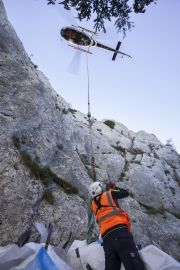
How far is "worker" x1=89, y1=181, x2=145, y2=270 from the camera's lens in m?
5.52

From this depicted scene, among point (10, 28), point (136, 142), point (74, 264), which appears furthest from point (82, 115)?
point (74, 264)

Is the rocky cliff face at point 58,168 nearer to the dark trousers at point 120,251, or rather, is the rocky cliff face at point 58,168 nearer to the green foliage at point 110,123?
the green foliage at point 110,123

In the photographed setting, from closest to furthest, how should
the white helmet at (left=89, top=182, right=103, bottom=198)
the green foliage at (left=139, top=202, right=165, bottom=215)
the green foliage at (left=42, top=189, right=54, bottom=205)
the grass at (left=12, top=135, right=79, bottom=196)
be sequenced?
1. the white helmet at (left=89, top=182, right=103, bottom=198)
2. the green foliage at (left=42, top=189, right=54, bottom=205)
3. the grass at (left=12, top=135, right=79, bottom=196)
4. the green foliage at (left=139, top=202, right=165, bottom=215)

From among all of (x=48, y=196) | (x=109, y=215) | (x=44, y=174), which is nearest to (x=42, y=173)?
(x=44, y=174)

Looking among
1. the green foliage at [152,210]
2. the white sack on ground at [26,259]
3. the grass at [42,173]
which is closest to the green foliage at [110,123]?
the green foliage at [152,210]

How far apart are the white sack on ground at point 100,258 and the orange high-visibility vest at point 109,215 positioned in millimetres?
653

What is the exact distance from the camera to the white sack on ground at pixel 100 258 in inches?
207

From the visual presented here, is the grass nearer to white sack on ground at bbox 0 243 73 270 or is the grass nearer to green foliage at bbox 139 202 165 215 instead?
white sack on ground at bbox 0 243 73 270

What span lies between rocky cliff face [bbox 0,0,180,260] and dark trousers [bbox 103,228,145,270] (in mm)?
→ 3319

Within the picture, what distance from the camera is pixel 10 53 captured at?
1510 centimetres

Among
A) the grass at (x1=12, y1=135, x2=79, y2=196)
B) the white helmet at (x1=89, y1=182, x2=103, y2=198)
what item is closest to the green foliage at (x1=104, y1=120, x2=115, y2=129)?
the grass at (x1=12, y1=135, x2=79, y2=196)

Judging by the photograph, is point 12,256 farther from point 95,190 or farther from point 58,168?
point 58,168

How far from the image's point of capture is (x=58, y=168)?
38.7ft

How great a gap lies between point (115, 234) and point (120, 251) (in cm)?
39
